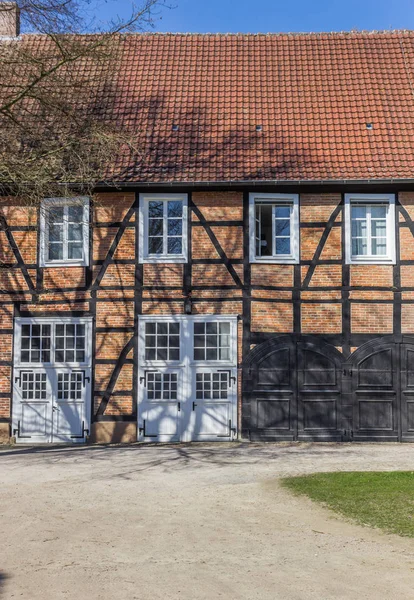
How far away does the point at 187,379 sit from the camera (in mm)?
14844

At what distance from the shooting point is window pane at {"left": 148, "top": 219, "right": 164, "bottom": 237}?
598 inches

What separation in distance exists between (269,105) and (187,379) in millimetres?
6096

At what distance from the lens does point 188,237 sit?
49.2ft

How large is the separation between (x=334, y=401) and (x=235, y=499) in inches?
233

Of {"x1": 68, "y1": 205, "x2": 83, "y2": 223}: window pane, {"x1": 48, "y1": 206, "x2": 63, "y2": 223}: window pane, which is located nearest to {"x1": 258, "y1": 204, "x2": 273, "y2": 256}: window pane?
{"x1": 68, "y1": 205, "x2": 83, "y2": 223}: window pane

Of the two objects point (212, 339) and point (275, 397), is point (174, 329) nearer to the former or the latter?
point (212, 339)

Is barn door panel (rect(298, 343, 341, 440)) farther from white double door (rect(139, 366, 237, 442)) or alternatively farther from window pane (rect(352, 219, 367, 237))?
window pane (rect(352, 219, 367, 237))

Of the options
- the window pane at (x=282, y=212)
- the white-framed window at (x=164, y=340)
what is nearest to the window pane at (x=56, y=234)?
the white-framed window at (x=164, y=340)

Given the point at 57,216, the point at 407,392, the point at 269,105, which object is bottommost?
the point at 407,392

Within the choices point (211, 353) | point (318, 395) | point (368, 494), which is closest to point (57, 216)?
point (211, 353)

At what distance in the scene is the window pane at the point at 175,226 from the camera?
15.1 m

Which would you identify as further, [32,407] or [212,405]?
[32,407]

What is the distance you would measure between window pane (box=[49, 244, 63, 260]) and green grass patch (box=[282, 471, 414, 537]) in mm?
7138

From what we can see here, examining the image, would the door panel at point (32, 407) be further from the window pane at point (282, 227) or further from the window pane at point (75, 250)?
the window pane at point (282, 227)
